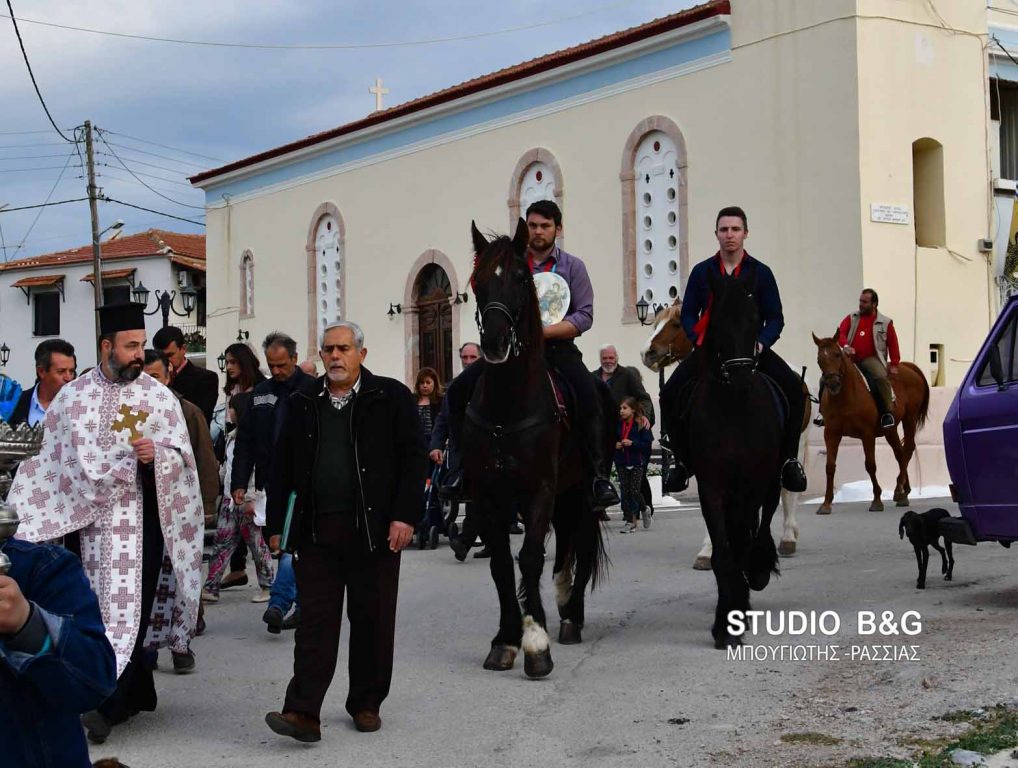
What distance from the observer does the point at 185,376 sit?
11562 millimetres

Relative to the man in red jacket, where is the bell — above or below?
below

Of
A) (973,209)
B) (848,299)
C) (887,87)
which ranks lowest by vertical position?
(848,299)

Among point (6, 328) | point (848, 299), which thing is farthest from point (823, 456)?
point (6, 328)

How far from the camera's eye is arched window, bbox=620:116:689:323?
27.1m

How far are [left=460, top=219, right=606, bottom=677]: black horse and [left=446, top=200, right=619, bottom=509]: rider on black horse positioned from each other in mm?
211

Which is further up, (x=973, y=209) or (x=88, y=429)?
(x=973, y=209)

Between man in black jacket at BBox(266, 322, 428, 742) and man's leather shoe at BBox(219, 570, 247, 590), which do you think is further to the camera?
man's leather shoe at BBox(219, 570, 247, 590)

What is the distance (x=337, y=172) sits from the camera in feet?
120

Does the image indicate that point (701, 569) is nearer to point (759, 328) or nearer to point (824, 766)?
point (759, 328)

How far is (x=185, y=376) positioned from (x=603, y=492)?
422cm

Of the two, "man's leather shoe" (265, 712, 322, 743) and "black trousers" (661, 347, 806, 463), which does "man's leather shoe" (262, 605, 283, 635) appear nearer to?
"black trousers" (661, 347, 806, 463)

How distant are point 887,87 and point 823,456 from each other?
640 cm

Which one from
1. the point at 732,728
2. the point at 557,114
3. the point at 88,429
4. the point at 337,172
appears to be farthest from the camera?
the point at 337,172

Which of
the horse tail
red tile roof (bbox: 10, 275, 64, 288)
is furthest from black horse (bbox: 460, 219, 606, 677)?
red tile roof (bbox: 10, 275, 64, 288)
